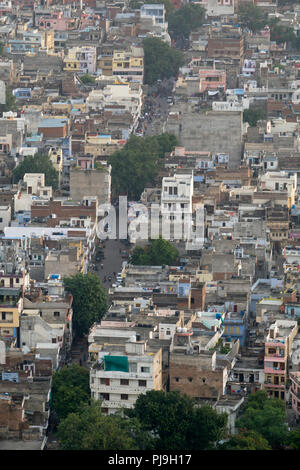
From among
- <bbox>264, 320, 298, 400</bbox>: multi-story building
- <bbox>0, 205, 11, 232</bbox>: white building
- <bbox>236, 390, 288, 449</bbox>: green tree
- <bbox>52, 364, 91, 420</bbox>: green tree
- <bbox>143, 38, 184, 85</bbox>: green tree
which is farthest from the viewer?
<bbox>143, 38, 184, 85</bbox>: green tree

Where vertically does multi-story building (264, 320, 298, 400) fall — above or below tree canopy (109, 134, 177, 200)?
below

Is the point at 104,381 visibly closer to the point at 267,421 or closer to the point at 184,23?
the point at 267,421

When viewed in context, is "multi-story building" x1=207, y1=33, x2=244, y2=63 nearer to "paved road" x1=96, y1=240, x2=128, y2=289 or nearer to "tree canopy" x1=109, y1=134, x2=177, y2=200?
"tree canopy" x1=109, y1=134, x2=177, y2=200

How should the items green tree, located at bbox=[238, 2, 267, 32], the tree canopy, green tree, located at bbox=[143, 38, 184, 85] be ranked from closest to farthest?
the tree canopy → green tree, located at bbox=[143, 38, 184, 85] → green tree, located at bbox=[238, 2, 267, 32]

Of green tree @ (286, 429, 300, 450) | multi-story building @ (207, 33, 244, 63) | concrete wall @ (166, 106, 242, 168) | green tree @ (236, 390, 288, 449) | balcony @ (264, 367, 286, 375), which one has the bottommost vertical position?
green tree @ (286, 429, 300, 450)

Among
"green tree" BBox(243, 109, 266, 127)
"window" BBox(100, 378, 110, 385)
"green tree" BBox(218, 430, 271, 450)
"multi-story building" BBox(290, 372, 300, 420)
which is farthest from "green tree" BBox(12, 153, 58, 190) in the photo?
"green tree" BBox(218, 430, 271, 450)

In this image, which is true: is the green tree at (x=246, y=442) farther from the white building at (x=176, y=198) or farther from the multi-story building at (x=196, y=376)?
the white building at (x=176, y=198)
